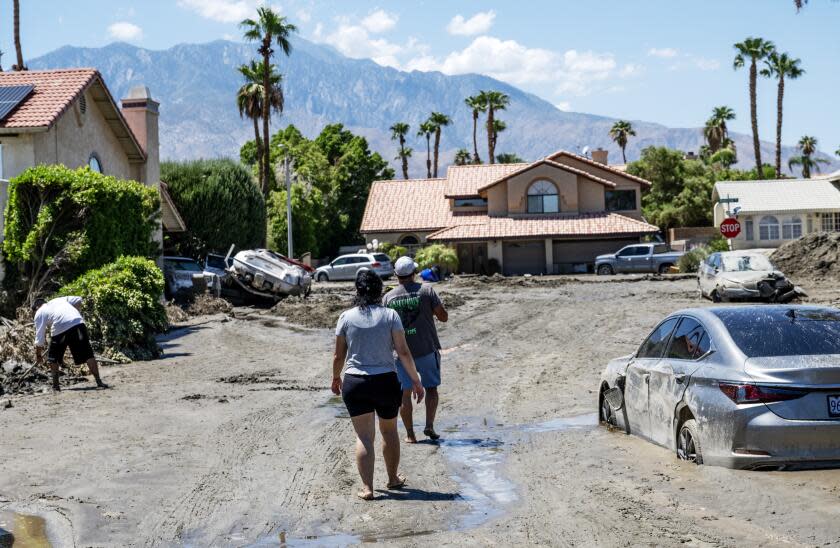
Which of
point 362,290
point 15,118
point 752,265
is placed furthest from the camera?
point 752,265

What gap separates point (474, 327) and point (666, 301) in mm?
8237

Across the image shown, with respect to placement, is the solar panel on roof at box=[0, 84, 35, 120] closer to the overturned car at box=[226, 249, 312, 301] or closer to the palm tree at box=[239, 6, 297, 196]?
the overturned car at box=[226, 249, 312, 301]

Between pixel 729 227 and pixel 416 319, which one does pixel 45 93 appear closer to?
pixel 416 319

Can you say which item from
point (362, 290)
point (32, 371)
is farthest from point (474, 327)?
point (362, 290)

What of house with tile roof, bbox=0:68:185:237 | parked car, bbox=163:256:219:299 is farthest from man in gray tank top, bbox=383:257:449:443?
parked car, bbox=163:256:219:299

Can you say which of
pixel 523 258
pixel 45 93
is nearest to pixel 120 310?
pixel 45 93

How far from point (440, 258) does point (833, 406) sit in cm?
4820

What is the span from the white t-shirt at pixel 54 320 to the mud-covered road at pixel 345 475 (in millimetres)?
1019

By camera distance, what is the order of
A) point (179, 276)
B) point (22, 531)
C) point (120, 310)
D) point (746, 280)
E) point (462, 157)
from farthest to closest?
point (462, 157)
point (179, 276)
point (746, 280)
point (120, 310)
point (22, 531)

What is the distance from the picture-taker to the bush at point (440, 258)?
55.8m

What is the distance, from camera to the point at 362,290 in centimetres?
830

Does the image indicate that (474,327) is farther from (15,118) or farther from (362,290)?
(362,290)

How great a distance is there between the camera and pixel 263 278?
112 feet

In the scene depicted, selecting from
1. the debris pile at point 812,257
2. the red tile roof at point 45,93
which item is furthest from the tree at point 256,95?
the red tile roof at point 45,93
